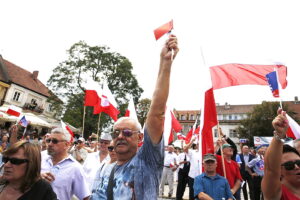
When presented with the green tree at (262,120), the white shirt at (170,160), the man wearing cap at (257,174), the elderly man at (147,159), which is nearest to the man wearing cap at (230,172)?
the man wearing cap at (257,174)

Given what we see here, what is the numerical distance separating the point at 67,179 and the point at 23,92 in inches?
1467

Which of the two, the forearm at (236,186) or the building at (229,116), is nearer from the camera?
the forearm at (236,186)

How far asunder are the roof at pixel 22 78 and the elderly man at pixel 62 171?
34.0 m

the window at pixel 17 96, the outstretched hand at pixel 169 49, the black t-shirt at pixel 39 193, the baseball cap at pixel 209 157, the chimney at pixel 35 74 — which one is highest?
the chimney at pixel 35 74

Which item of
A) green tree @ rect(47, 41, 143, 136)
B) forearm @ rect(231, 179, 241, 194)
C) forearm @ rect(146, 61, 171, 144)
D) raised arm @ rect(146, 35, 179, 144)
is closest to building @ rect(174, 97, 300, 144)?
green tree @ rect(47, 41, 143, 136)

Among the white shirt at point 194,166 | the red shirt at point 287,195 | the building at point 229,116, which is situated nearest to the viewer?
the red shirt at point 287,195

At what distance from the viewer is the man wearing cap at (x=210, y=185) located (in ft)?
13.4

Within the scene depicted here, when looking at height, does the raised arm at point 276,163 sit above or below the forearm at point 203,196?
above

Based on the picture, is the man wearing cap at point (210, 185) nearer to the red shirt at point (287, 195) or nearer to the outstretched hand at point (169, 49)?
the red shirt at point (287, 195)

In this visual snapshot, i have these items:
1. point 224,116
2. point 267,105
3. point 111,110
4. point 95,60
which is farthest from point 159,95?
point 224,116

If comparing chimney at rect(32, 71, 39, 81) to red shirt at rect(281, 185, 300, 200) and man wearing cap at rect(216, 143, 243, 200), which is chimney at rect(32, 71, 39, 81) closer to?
man wearing cap at rect(216, 143, 243, 200)

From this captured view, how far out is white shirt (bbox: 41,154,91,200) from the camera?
2.96 m

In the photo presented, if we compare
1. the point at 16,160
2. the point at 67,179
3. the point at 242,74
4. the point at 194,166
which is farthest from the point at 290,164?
the point at 194,166

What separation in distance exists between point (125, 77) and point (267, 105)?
25.1 m
